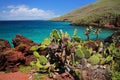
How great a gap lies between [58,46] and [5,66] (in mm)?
4811

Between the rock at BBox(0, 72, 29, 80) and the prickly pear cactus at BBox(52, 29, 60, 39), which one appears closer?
the rock at BBox(0, 72, 29, 80)

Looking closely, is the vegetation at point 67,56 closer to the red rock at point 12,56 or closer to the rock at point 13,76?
the rock at point 13,76

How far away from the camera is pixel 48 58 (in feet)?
61.7

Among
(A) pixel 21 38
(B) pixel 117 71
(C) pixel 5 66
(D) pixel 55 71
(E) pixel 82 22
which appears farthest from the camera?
(E) pixel 82 22

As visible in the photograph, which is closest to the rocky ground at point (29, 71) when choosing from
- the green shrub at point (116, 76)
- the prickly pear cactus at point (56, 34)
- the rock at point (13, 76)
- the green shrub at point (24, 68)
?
the rock at point (13, 76)

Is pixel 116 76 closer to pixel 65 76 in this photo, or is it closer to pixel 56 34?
pixel 65 76

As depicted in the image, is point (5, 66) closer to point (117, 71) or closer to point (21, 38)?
point (21, 38)

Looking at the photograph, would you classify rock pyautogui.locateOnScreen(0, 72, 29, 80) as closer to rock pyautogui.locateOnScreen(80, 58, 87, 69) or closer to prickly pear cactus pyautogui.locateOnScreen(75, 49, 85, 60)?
prickly pear cactus pyautogui.locateOnScreen(75, 49, 85, 60)

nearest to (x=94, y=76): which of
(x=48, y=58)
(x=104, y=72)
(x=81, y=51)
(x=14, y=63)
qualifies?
(x=104, y=72)

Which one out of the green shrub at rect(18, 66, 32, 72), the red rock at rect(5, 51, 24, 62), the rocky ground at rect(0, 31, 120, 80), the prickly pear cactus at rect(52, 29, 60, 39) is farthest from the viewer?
the red rock at rect(5, 51, 24, 62)

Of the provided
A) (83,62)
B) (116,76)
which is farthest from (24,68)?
(116,76)

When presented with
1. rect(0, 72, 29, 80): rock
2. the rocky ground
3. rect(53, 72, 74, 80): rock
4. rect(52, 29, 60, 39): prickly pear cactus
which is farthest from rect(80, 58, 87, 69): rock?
rect(0, 72, 29, 80): rock

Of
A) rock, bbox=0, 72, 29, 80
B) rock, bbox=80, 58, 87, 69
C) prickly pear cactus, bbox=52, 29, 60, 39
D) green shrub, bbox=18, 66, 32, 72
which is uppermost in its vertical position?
prickly pear cactus, bbox=52, 29, 60, 39

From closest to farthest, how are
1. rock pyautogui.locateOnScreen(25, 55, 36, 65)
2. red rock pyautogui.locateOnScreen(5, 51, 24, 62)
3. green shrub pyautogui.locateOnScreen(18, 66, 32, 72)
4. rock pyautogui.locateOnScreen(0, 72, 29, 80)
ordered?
rock pyautogui.locateOnScreen(0, 72, 29, 80) → green shrub pyautogui.locateOnScreen(18, 66, 32, 72) → red rock pyautogui.locateOnScreen(5, 51, 24, 62) → rock pyautogui.locateOnScreen(25, 55, 36, 65)
